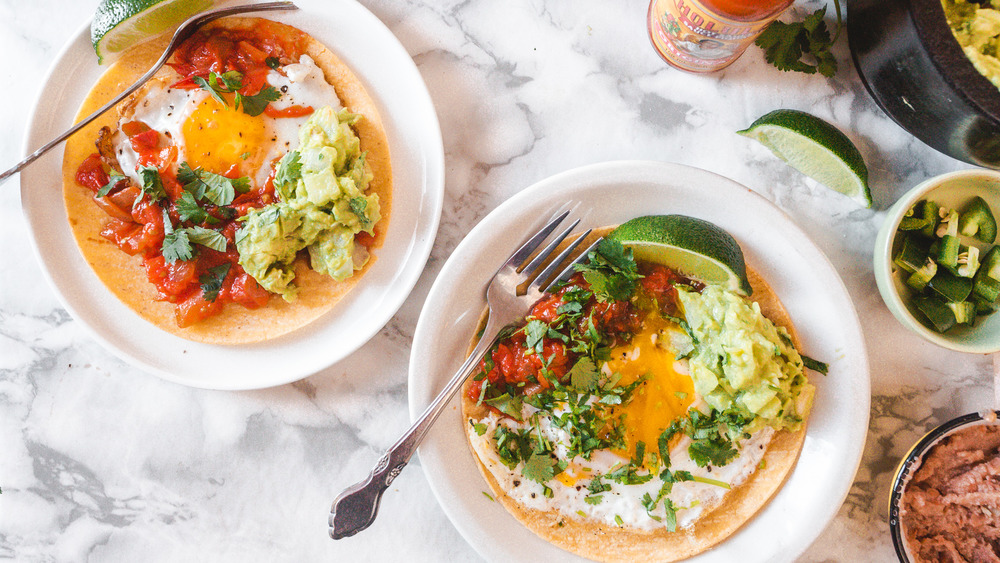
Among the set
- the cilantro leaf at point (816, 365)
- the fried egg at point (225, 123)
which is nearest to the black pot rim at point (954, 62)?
the cilantro leaf at point (816, 365)

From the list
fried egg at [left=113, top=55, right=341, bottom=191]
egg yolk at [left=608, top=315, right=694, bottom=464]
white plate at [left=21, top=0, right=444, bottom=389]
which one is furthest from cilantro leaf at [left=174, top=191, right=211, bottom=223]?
egg yolk at [left=608, top=315, right=694, bottom=464]

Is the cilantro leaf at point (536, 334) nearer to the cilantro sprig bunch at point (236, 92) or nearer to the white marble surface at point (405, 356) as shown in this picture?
the white marble surface at point (405, 356)

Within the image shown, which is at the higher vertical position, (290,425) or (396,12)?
(396,12)

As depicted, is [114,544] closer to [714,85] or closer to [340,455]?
[340,455]

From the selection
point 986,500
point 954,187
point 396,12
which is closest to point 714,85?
point 954,187

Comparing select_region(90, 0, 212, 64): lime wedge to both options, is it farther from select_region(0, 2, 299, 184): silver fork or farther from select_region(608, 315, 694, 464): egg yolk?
select_region(608, 315, 694, 464): egg yolk

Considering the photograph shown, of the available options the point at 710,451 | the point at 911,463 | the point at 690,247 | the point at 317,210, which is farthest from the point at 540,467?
the point at 911,463
